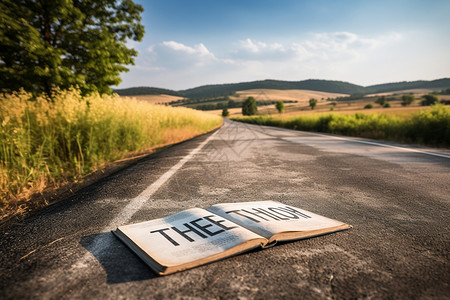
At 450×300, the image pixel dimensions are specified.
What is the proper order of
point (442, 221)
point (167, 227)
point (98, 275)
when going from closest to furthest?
point (98, 275), point (167, 227), point (442, 221)

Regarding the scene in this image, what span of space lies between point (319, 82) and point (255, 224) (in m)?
152

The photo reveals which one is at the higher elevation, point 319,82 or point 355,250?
point 319,82

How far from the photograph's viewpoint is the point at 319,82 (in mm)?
138875

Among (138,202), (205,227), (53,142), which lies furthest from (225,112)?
(205,227)

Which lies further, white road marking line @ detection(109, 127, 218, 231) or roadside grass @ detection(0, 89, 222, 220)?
roadside grass @ detection(0, 89, 222, 220)

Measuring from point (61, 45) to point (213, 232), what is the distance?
9842 millimetres

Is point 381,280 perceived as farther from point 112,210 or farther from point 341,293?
point 112,210

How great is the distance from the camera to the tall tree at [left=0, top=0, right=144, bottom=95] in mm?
7094

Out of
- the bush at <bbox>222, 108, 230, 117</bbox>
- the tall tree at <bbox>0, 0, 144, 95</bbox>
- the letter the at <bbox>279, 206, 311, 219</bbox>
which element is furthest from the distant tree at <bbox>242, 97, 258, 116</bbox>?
the letter the at <bbox>279, 206, 311, 219</bbox>

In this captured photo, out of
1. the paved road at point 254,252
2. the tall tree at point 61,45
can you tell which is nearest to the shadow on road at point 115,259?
the paved road at point 254,252

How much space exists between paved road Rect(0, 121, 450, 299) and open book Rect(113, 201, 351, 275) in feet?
0.19

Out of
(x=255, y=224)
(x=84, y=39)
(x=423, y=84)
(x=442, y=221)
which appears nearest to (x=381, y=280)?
(x=255, y=224)

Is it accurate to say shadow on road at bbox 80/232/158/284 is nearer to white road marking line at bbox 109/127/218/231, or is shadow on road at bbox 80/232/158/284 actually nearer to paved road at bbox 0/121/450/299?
paved road at bbox 0/121/450/299

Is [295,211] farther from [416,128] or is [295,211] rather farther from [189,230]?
[416,128]
